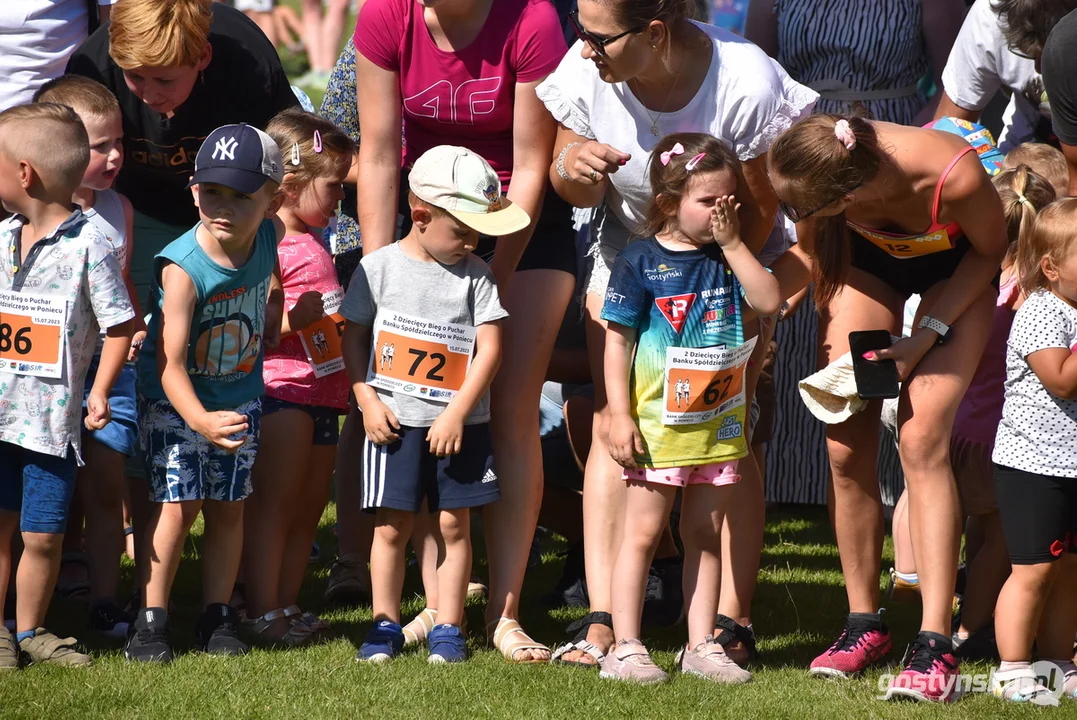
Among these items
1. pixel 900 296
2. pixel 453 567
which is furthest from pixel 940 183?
pixel 453 567

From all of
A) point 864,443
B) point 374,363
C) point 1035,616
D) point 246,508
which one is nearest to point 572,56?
point 374,363

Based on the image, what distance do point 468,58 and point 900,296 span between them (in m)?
1.58

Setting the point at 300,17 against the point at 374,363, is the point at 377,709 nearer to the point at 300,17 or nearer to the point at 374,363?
the point at 374,363

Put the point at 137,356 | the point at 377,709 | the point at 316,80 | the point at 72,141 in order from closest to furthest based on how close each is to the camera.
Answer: the point at 377,709 < the point at 72,141 < the point at 137,356 < the point at 316,80

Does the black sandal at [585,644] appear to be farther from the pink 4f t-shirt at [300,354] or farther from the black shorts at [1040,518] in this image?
the black shorts at [1040,518]

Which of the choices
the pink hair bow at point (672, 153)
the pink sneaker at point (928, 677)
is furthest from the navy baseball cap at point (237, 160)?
the pink sneaker at point (928, 677)

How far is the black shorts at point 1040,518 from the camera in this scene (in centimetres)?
416

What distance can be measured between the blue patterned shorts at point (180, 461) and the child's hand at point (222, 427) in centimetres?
17

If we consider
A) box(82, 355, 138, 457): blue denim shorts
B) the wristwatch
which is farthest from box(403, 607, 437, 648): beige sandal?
the wristwatch

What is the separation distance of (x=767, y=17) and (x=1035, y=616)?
325cm

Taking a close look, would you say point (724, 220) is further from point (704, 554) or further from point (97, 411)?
point (97, 411)

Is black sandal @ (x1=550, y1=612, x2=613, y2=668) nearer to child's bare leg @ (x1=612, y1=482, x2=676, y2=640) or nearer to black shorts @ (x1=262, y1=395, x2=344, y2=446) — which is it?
child's bare leg @ (x1=612, y1=482, x2=676, y2=640)

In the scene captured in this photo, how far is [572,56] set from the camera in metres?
4.40

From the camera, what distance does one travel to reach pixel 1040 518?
4160 mm
